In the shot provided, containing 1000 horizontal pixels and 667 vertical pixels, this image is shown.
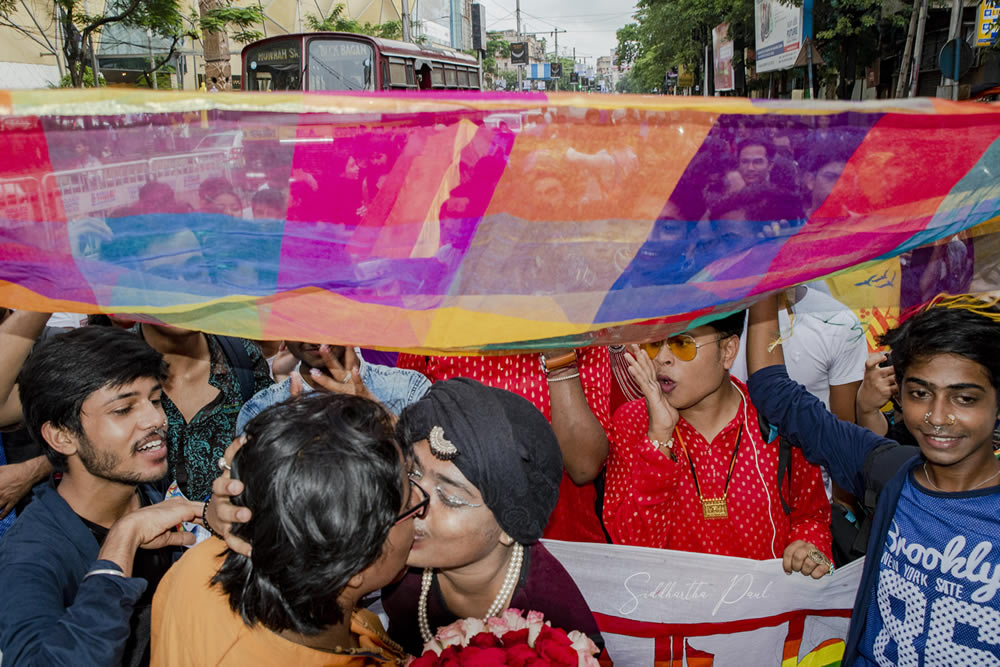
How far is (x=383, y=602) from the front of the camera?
2.12 meters

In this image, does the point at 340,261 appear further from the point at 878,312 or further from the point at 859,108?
the point at 878,312

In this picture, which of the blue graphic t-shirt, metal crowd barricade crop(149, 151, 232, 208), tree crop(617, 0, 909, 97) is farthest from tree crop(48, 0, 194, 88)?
the blue graphic t-shirt

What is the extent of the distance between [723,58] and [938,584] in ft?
95.0

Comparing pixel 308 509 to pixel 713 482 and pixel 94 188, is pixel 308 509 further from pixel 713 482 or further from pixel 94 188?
pixel 713 482

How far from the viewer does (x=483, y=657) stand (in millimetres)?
1588

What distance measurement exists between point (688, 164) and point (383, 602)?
56.3 inches

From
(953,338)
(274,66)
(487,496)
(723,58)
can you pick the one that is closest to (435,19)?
(723,58)

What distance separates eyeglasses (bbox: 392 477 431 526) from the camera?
1585 mm

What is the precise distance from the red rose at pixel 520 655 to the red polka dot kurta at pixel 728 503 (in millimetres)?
752

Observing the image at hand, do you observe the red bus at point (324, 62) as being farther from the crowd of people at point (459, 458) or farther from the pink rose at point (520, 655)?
the pink rose at point (520, 655)

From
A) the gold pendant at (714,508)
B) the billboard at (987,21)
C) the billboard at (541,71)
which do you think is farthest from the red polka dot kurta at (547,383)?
the billboard at (541,71)

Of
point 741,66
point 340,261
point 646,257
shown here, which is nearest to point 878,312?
point 646,257

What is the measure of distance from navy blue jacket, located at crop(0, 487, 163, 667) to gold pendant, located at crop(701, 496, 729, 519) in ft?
5.19

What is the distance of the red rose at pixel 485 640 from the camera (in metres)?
1.65
